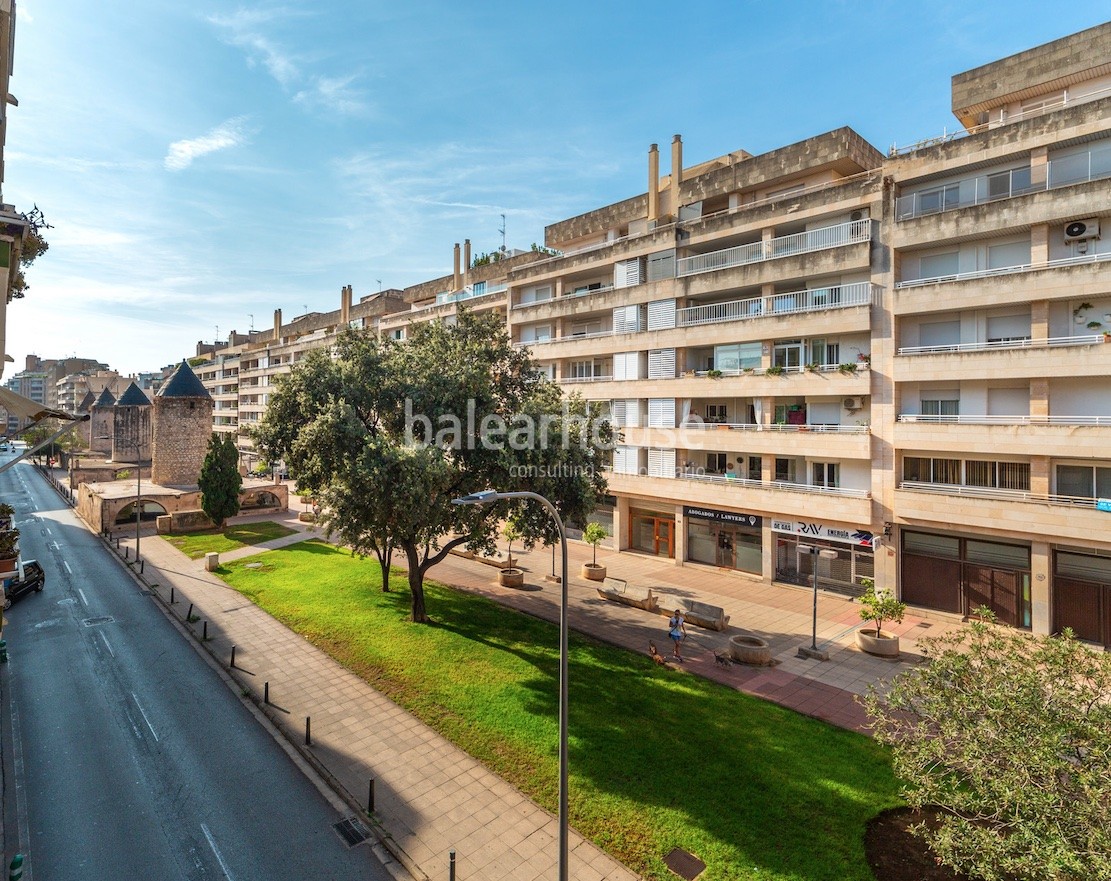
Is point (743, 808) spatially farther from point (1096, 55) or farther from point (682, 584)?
point (1096, 55)

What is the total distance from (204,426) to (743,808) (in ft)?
179

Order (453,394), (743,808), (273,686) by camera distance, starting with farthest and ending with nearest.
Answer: (453,394)
(273,686)
(743,808)

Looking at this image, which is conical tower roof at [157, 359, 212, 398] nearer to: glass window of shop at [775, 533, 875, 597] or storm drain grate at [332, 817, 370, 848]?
glass window of shop at [775, 533, 875, 597]

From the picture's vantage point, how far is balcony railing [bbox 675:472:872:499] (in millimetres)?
27206

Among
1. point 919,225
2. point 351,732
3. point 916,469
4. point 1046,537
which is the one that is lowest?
point 351,732

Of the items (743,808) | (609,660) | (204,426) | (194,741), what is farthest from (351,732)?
(204,426)

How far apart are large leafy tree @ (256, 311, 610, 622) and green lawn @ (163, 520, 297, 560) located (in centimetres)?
2015

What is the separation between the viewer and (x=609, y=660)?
67.2 feet

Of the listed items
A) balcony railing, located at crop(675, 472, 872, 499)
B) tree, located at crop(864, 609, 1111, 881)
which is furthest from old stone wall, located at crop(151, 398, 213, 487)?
tree, located at crop(864, 609, 1111, 881)

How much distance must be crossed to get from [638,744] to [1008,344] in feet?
68.0

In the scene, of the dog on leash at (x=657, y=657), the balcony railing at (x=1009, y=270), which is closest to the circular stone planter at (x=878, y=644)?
the dog on leash at (x=657, y=657)

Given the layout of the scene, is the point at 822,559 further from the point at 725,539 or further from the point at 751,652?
the point at 751,652

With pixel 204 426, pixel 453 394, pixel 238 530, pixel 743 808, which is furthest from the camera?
pixel 204 426

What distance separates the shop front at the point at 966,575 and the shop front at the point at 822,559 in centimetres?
166
